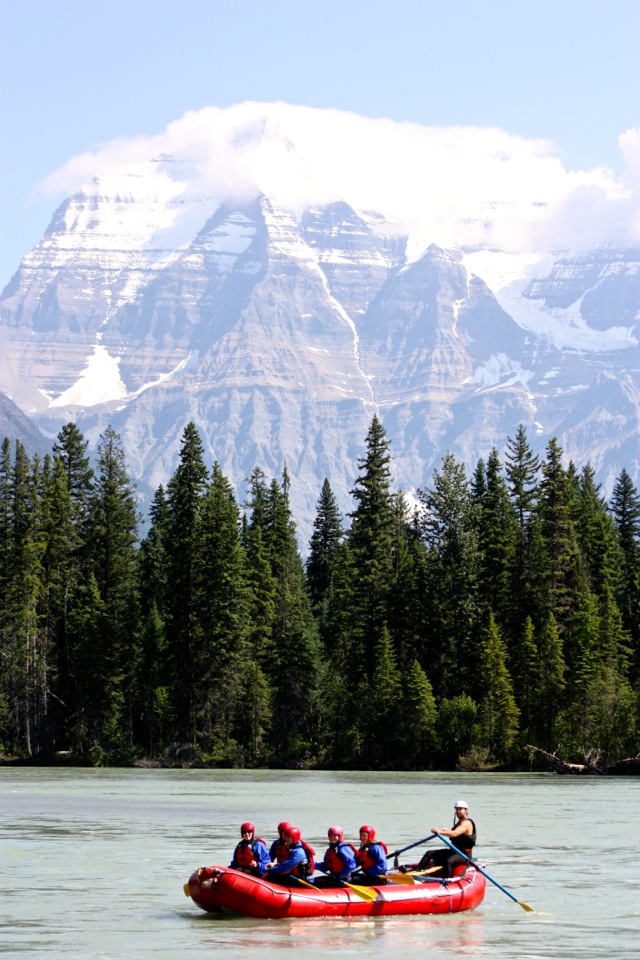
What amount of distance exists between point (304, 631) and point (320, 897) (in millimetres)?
80692

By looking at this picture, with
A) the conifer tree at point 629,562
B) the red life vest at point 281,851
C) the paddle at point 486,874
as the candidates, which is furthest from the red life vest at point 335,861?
the conifer tree at point 629,562

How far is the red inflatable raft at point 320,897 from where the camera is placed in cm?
→ 3306

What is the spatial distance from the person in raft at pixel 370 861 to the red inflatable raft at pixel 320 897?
39cm

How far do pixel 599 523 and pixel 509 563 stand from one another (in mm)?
12487

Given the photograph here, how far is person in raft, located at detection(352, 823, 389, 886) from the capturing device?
34.7 m

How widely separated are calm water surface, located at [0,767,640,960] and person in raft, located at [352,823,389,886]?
3.27 ft

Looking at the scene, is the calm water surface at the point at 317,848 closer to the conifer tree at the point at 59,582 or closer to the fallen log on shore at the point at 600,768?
the fallen log on shore at the point at 600,768

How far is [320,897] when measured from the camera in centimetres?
3378

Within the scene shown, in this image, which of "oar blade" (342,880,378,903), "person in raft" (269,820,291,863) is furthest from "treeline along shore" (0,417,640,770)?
"person in raft" (269,820,291,863)

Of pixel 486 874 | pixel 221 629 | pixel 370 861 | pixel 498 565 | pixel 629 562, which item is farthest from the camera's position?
pixel 629 562

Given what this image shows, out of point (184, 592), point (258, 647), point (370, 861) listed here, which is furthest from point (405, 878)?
point (258, 647)

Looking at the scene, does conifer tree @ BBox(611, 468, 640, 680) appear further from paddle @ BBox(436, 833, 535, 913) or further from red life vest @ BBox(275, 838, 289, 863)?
red life vest @ BBox(275, 838, 289, 863)

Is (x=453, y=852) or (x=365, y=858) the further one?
(x=453, y=852)

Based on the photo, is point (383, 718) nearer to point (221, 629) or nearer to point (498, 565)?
point (221, 629)
